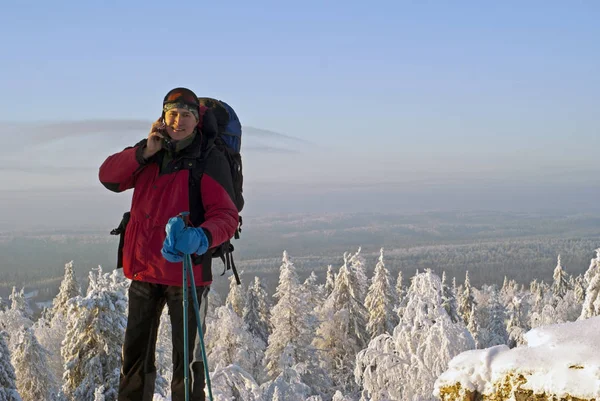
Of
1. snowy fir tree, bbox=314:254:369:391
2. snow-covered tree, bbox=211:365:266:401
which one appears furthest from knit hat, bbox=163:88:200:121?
snowy fir tree, bbox=314:254:369:391

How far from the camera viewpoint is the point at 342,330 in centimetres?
→ 3512

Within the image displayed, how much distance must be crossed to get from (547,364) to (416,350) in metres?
8.74

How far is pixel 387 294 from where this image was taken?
3700 centimetres

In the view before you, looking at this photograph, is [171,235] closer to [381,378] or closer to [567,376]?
[567,376]

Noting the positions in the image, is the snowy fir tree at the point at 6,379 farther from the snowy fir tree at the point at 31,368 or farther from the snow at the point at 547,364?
the snow at the point at 547,364

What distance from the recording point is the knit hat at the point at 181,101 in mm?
4707

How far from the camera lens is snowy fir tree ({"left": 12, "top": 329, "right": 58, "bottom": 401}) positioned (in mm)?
26203

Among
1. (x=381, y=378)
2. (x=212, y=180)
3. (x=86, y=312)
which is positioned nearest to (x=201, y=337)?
(x=212, y=180)

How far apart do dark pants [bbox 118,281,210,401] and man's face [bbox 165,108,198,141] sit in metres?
1.35

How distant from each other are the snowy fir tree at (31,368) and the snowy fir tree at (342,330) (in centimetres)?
1536

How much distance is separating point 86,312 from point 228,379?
398 inches

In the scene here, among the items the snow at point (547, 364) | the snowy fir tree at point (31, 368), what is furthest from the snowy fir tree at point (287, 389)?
the snow at point (547, 364)

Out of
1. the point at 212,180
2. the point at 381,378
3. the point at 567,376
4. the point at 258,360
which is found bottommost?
the point at 258,360

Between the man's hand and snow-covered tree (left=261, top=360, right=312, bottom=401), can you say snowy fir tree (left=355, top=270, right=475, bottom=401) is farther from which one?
the man's hand
